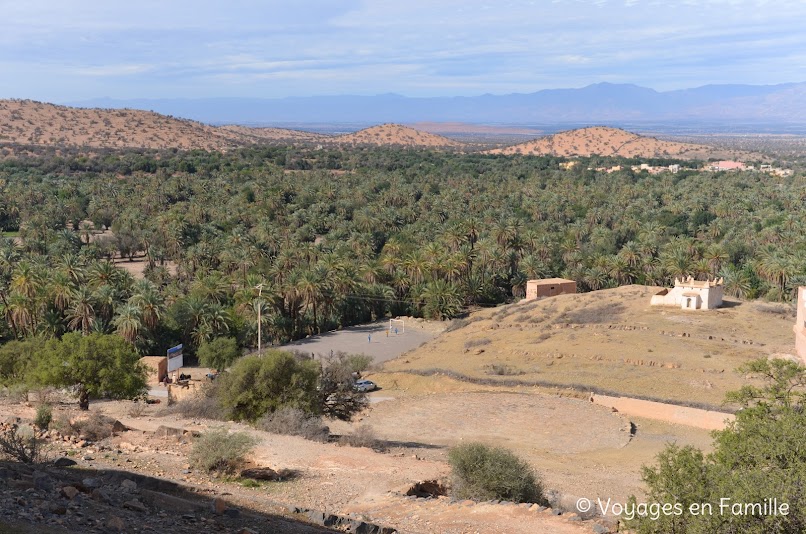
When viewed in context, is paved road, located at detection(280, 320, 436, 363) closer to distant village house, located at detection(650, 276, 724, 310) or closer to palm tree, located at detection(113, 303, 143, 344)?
palm tree, located at detection(113, 303, 143, 344)

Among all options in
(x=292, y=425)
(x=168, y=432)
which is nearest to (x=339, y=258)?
(x=292, y=425)

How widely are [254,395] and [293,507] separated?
9779 millimetres

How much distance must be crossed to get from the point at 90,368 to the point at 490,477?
658 inches

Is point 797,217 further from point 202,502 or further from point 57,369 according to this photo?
point 202,502

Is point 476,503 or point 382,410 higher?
point 476,503

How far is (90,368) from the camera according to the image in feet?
92.2

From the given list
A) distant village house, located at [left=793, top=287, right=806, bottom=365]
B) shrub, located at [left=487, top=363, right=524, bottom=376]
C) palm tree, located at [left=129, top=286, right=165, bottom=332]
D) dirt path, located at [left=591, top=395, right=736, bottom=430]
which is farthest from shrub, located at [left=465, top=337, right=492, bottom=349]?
palm tree, located at [left=129, top=286, right=165, bottom=332]

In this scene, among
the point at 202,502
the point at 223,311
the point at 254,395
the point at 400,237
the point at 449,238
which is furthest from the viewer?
the point at 400,237

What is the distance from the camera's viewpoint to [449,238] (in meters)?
69.3

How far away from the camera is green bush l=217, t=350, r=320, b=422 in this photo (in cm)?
2422

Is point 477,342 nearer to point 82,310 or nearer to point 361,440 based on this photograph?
point 82,310

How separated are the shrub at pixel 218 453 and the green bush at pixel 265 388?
6563 mm

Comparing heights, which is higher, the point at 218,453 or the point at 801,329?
the point at 218,453

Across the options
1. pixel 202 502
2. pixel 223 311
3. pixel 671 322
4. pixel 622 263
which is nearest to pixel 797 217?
pixel 622 263
